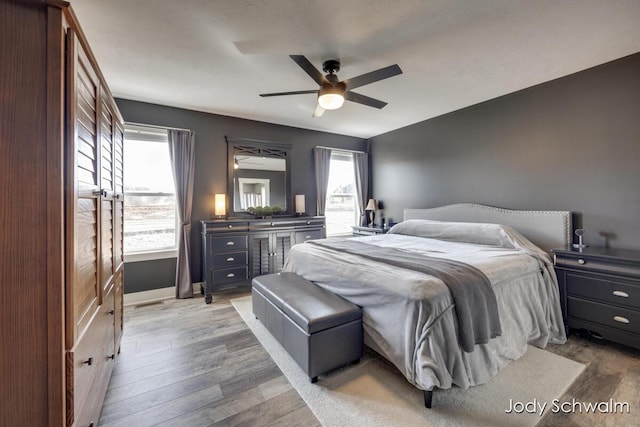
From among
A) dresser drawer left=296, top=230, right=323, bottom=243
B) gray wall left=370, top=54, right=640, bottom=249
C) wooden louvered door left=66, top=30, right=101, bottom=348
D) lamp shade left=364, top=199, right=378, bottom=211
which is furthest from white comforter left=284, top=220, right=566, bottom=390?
lamp shade left=364, top=199, right=378, bottom=211

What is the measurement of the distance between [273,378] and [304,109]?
3.53 metres

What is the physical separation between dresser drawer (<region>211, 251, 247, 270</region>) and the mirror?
2.74 ft

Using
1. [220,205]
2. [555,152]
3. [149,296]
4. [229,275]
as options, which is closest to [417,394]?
[229,275]

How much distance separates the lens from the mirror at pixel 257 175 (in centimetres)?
437

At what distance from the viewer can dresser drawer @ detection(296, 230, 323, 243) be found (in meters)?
4.48

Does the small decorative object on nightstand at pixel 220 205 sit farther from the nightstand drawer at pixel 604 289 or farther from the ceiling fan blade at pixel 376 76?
the nightstand drawer at pixel 604 289

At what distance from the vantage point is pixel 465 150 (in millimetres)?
4094

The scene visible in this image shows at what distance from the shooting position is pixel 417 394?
1.84 meters

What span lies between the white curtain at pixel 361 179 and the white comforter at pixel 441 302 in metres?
2.49

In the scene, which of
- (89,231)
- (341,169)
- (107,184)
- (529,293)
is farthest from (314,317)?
(341,169)

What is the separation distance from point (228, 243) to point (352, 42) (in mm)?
2974

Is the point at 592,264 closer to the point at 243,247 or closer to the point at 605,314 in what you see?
the point at 605,314

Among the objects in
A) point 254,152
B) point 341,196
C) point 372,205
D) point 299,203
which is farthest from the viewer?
point 341,196

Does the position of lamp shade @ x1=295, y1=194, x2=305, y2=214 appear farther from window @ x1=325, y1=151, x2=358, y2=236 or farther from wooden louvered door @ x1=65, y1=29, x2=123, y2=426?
wooden louvered door @ x1=65, y1=29, x2=123, y2=426
